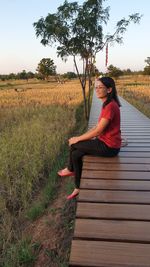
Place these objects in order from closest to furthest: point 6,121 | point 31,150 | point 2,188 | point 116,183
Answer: point 116,183
point 2,188
point 31,150
point 6,121

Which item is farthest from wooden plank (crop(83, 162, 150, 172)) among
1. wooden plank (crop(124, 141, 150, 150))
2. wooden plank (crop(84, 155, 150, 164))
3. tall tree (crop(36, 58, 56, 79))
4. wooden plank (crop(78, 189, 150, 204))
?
tall tree (crop(36, 58, 56, 79))

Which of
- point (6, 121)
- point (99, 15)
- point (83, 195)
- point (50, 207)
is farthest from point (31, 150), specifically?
point (99, 15)

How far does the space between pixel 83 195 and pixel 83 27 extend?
8.76 metres

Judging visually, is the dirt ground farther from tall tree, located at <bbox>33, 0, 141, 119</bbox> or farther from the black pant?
tall tree, located at <bbox>33, 0, 141, 119</bbox>

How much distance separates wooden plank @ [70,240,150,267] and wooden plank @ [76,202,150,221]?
379mm

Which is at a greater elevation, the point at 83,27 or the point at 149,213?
the point at 83,27

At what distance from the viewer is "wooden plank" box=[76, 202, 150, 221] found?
94.6 inches

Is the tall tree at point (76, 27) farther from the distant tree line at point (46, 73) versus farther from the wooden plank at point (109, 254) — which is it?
the distant tree line at point (46, 73)

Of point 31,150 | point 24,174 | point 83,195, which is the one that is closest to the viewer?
point 83,195

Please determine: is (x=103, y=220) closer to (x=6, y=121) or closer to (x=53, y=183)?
(x=53, y=183)

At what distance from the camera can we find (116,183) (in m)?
3.18

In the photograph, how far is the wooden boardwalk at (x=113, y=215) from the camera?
1.90 m

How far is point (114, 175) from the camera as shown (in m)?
3.43

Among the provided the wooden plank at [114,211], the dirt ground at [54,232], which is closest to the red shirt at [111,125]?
the dirt ground at [54,232]
